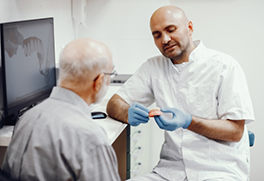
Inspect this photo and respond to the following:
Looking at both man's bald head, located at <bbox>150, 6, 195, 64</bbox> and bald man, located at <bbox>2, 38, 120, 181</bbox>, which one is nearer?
bald man, located at <bbox>2, 38, 120, 181</bbox>

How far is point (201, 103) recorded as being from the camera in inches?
60.0

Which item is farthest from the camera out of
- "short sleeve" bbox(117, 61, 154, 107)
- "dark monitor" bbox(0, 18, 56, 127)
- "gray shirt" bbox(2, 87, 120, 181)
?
"short sleeve" bbox(117, 61, 154, 107)

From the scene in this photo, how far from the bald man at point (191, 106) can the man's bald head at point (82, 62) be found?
58 cm

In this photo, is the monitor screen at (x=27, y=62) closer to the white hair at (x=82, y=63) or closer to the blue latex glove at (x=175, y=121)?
the white hair at (x=82, y=63)

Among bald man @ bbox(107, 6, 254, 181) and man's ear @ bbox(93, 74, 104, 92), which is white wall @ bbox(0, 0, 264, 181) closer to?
bald man @ bbox(107, 6, 254, 181)

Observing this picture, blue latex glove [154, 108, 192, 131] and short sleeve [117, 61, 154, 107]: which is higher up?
short sleeve [117, 61, 154, 107]

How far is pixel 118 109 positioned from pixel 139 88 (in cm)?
19

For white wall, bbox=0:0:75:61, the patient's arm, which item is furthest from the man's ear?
white wall, bbox=0:0:75:61

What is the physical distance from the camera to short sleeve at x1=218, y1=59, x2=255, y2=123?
1.40 m

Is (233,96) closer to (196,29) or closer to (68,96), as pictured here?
(68,96)

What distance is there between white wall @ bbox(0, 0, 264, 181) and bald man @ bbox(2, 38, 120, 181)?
4.59 feet

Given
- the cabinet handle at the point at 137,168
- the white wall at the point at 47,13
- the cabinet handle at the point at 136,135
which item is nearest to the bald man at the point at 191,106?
the cabinet handle at the point at 136,135

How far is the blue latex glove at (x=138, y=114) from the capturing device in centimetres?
143

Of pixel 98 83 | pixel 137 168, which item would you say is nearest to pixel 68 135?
pixel 98 83
